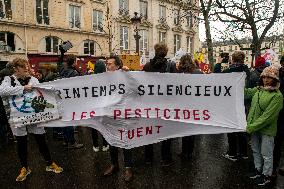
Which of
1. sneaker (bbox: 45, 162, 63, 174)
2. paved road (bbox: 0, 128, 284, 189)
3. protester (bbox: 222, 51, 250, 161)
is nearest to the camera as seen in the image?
paved road (bbox: 0, 128, 284, 189)

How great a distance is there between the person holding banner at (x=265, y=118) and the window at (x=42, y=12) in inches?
1056

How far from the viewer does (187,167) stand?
6047mm

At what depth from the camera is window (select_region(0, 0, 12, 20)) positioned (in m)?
26.3

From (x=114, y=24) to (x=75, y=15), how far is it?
4830mm

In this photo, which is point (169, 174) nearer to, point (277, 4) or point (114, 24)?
point (277, 4)

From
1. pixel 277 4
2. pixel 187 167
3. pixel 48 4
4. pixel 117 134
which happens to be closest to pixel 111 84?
pixel 117 134

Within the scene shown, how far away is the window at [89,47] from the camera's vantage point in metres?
32.6

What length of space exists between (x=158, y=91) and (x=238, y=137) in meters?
2.10

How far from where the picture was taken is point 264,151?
194 inches

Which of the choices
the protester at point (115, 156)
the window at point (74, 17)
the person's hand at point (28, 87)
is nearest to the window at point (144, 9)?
the window at point (74, 17)

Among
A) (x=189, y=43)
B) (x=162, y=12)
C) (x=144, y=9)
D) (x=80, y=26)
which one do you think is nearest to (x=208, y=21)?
(x=80, y=26)

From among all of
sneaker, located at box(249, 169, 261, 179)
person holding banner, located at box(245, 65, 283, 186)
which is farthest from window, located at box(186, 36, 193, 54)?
person holding banner, located at box(245, 65, 283, 186)

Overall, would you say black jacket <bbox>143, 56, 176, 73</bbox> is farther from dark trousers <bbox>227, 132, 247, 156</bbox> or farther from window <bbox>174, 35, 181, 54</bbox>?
window <bbox>174, 35, 181, 54</bbox>

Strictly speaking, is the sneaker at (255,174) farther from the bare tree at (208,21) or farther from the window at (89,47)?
the window at (89,47)
